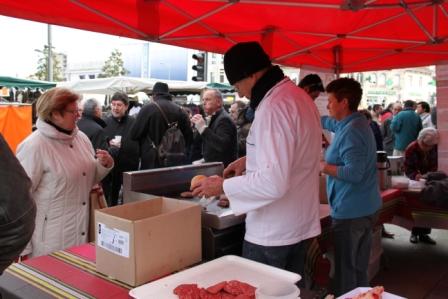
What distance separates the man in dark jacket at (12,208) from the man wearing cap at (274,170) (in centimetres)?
88

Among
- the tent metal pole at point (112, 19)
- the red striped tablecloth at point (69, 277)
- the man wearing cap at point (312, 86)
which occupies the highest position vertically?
the tent metal pole at point (112, 19)

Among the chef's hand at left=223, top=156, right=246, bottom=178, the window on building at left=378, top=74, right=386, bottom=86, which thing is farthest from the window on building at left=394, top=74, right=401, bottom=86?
the chef's hand at left=223, top=156, right=246, bottom=178

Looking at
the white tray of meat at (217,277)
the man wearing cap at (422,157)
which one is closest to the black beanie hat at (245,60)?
the white tray of meat at (217,277)

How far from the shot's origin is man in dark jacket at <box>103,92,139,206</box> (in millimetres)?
4875

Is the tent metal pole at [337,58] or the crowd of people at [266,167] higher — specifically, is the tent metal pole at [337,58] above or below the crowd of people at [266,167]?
above

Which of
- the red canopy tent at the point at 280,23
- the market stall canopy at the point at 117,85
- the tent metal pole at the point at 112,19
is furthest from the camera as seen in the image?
the market stall canopy at the point at 117,85

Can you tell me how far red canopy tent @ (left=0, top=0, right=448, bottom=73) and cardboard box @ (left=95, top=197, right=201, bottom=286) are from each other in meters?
1.83

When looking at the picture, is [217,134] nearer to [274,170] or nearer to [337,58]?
[337,58]

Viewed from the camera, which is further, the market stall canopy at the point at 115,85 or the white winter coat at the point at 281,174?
the market stall canopy at the point at 115,85

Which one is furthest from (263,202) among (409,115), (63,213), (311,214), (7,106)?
(409,115)

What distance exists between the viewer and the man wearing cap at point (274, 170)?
1.78 metres

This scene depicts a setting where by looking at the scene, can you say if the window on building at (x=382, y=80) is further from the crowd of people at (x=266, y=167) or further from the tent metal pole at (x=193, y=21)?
the tent metal pole at (x=193, y=21)

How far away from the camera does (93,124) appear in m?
5.03

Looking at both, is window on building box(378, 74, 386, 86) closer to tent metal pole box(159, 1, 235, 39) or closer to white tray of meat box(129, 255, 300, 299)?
tent metal pole box(159, 1, 235, 39)
